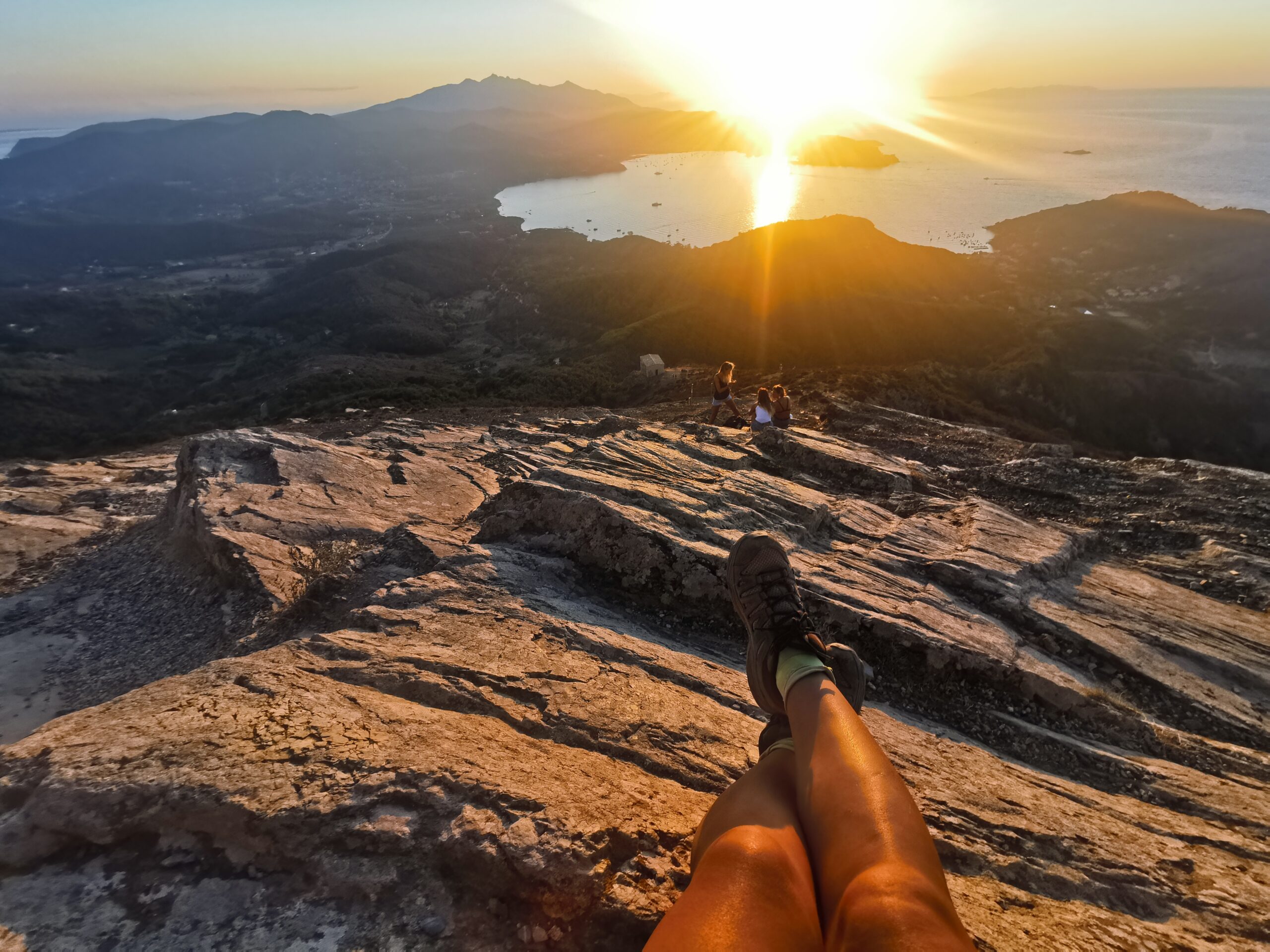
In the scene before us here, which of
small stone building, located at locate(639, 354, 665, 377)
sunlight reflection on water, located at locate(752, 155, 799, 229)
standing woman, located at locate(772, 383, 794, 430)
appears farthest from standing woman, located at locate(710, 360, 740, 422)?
sunlight reflection on water, located at locate(752, 155, 799, 229)

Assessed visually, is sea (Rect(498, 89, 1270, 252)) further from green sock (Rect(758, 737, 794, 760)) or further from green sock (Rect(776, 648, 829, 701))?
green sock (Rect(758, 737, 794, 760))

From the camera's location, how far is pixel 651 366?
124ft

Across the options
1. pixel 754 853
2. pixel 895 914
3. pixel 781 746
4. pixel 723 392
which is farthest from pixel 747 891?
pixel 723 392

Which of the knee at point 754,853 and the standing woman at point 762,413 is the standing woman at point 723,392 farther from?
the knee at point 754,853

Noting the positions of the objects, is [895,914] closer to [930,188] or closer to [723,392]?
[723,392]

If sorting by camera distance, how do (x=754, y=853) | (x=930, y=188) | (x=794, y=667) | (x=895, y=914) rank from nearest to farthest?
(x=895, y=914)
(x=754, y=853)
(x=794, y=667)
(x=930, y=188)

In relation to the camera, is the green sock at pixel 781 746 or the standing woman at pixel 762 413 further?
the standing woman at pixel 762 413

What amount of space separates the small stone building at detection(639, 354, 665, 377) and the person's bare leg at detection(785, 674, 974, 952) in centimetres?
3279

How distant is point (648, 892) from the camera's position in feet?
10.2

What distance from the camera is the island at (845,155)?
586 ft

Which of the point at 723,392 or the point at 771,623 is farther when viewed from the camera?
the point at 723,392

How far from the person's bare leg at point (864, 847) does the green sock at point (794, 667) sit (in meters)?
0.45

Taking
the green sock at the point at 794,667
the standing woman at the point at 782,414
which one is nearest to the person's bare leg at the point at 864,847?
the green sock at the point at 794,667

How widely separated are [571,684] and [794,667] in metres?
1.96
